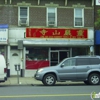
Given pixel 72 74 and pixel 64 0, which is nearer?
pixel 72 74

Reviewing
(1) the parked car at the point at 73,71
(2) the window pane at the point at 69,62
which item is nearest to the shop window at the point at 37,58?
(1) the parked car at the point at 73,71

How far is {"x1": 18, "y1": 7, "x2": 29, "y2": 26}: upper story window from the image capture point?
23628 mm

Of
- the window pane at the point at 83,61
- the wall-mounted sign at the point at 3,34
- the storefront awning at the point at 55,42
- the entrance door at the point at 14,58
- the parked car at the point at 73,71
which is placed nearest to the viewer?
the parked car at the point at 73,71

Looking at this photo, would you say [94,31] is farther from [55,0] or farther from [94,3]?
[55,0]

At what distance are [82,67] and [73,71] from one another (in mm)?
640

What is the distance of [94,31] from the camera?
2442 cm

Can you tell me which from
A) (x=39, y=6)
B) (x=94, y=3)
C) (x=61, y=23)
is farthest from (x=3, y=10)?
(x=94, y=3)

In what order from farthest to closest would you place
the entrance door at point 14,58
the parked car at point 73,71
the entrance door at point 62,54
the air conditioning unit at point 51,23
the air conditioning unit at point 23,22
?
1. the entrance door at point 62,54
2. the air conditioning unit at point 51,23
3. the entrance door at point 14,58
4. the air conditioning unit at point 23,22
5. the parked car at point 73,71

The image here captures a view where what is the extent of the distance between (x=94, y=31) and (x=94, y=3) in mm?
2366

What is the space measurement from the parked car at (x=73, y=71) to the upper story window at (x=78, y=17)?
22.6 ft

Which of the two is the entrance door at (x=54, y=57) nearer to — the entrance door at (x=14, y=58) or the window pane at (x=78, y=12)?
the entrance door at (x=14, y=58)

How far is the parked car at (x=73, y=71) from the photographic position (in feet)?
57.5

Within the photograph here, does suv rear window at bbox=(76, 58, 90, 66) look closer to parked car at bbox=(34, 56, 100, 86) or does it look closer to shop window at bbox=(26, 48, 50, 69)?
parked car at bbox=(34, 56, 100, 86)

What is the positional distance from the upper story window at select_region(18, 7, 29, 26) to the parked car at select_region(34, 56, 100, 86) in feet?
22.7
